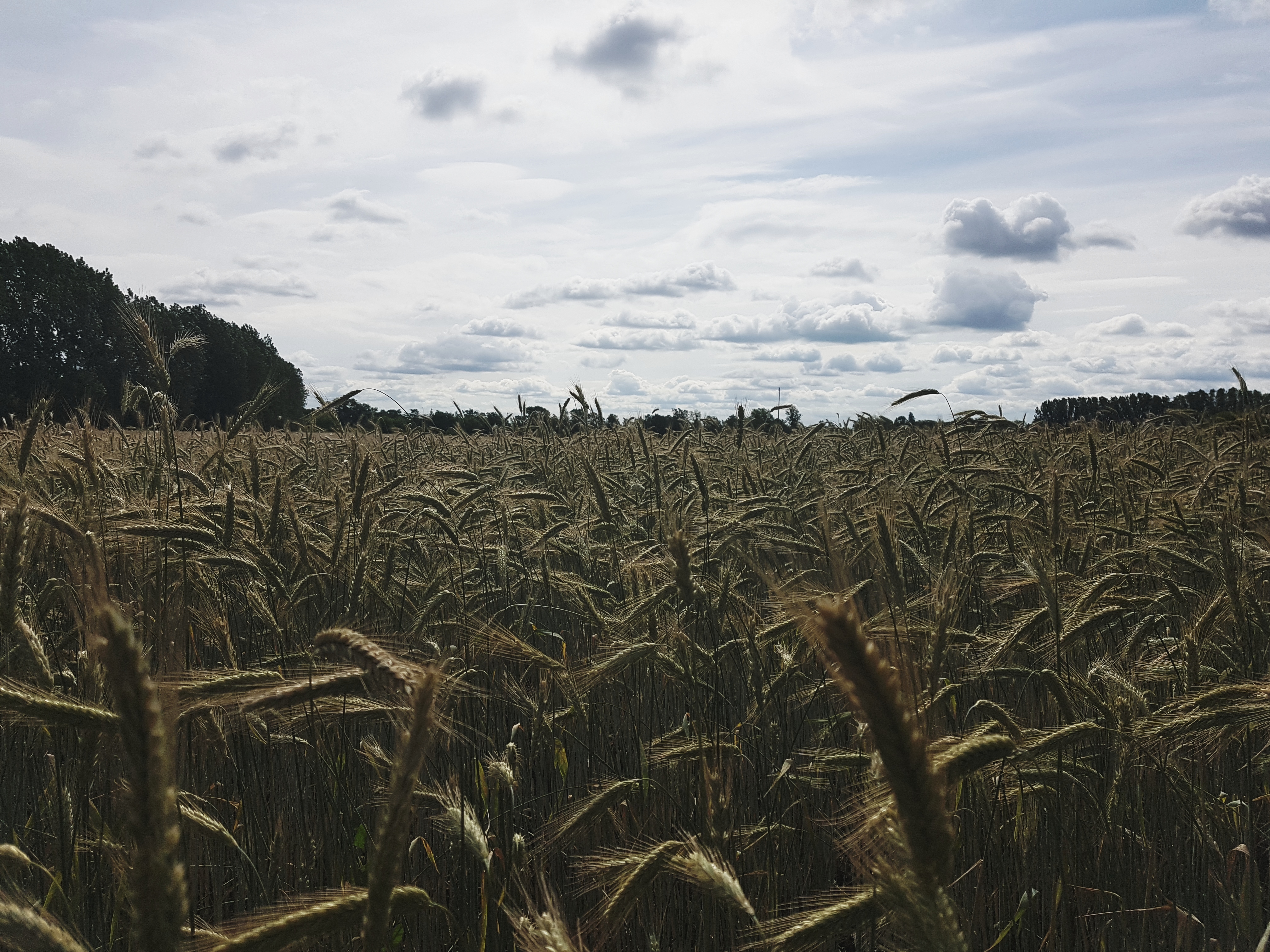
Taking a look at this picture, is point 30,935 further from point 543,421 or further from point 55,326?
point 55,326

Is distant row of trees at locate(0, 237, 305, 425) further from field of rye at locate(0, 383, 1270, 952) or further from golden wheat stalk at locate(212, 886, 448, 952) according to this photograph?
A: golden wheat stalk at locate(212, 886, 448, 952)

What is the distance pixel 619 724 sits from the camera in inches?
139

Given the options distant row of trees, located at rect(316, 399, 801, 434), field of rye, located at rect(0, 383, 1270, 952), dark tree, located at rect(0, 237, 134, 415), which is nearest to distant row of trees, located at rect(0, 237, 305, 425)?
dark tree, located at rect(0, 237, 134, 415)

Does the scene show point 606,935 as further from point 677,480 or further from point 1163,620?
point 677,480

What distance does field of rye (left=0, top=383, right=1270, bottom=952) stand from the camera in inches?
49.3

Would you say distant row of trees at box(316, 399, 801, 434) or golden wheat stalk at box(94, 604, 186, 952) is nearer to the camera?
golden wheat stalk at box(94, 604, 186, 952)

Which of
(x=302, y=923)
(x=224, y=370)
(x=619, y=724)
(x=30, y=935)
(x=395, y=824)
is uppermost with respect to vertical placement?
(x=224, y=370)

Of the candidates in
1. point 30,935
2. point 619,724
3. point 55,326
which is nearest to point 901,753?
point 30,935

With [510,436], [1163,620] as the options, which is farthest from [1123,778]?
[510,436]

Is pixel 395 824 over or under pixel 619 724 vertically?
over

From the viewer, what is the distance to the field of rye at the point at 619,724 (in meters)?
1.25

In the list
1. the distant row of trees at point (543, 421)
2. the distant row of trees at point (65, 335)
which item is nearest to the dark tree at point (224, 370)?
the distant row of trees at point (65, 335)

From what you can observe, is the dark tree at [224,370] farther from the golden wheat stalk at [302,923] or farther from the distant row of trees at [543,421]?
the golden wheat stalk at [302,923]

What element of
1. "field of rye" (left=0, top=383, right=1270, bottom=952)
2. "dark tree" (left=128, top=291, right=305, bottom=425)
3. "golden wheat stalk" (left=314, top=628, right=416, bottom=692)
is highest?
"dark tree" (left=128, top=291, right=305, bottom=425)
